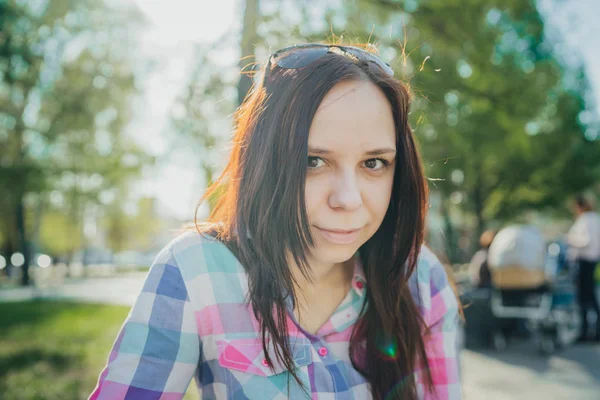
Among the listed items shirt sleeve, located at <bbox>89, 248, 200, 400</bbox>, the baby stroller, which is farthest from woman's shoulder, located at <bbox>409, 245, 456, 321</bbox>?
the baby stroller

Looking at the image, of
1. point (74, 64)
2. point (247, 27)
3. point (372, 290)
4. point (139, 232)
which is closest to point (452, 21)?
point (247, 27)

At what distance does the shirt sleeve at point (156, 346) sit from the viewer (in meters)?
1.17

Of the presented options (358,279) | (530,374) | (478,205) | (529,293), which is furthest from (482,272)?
(478,205)

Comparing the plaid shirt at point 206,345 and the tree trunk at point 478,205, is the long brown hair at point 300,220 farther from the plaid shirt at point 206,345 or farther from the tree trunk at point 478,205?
the tree trunk at point 478,205

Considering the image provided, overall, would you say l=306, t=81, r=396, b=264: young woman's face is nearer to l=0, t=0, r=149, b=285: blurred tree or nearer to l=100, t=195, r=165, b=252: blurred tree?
l=0, t=0, r=149, b=285: blurred tree

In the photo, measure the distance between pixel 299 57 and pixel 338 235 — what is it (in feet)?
1.57

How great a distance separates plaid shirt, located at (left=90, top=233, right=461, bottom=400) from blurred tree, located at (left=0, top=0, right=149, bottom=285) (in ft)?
39.2

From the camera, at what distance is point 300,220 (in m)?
1.28

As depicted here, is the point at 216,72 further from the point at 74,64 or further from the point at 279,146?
the point at 74,64

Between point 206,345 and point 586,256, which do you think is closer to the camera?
point 206,345

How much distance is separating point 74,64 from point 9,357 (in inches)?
414

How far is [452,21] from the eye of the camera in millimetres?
4457

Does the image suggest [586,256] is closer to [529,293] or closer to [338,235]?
[529,293]

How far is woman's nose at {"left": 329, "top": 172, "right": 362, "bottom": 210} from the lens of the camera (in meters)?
1.27
